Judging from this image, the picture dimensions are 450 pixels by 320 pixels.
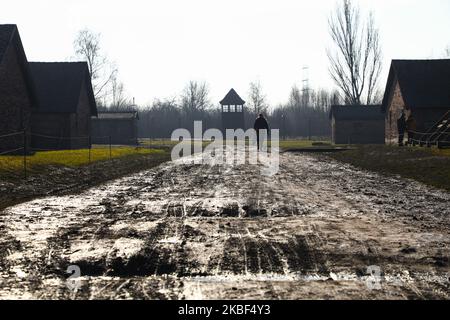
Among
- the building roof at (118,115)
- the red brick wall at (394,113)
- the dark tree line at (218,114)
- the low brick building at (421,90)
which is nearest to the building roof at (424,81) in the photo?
the low brick building at (421,90)

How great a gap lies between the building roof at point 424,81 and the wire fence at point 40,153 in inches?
751

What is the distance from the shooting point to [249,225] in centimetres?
715

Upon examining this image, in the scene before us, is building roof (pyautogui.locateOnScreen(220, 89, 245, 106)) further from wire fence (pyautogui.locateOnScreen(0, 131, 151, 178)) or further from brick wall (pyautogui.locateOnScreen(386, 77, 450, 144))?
wire fence (pyautogui.locateOnScreen(0, 131, 151, 178))

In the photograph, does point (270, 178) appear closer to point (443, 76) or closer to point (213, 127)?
point (443, 76)

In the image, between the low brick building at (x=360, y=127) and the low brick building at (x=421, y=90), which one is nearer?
the low brick building at (x=421, y=90)

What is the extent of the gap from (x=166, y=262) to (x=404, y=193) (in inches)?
279

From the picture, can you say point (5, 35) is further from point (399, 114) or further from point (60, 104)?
point (399, 114)

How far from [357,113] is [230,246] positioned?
2220 inches

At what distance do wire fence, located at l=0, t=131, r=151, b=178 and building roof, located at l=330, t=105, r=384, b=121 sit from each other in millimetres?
31317

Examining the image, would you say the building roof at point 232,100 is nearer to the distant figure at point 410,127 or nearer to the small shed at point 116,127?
the small shed at point 116,127

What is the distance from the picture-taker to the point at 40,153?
25.0 metres

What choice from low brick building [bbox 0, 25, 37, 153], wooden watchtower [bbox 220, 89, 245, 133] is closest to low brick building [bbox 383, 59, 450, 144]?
low brick building [bbox 0, 25, 37, 153]

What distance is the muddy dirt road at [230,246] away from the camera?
4348 millimetres

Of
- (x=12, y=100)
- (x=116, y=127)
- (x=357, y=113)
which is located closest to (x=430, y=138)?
(x=12, y=100)
